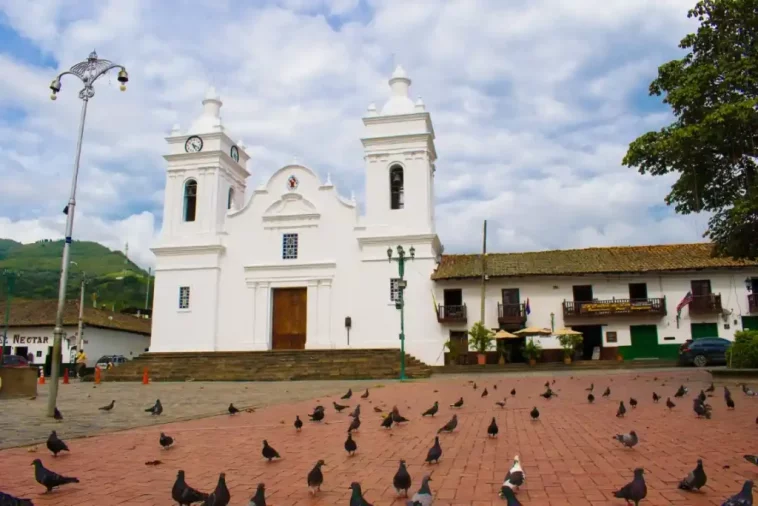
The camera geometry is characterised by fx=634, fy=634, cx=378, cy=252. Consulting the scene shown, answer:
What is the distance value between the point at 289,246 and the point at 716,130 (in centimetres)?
2197

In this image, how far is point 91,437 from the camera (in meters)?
8.64

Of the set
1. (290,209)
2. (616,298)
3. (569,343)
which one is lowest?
(569,343)

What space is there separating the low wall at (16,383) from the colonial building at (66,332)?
19953 mm

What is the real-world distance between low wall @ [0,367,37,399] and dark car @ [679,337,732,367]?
22578mm

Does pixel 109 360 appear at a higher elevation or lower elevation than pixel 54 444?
higher

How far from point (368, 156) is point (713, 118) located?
65.3 feet

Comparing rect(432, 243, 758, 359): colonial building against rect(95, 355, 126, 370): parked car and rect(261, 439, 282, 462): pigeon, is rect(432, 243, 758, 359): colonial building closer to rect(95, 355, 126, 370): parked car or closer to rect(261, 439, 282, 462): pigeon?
rect(95, 355, 126, 370): parked car

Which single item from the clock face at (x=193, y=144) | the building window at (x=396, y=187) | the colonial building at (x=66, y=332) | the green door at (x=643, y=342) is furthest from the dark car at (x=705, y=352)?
the colonial building at (x=66, y=332)

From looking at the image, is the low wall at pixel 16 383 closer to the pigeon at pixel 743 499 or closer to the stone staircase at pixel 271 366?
the stone staircase at pixel 271 366

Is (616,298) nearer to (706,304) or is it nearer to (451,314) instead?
(706,304)

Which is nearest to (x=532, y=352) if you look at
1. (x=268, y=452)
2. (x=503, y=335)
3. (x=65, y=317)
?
(x=503, y=335)

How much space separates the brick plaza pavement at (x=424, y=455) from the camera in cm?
517

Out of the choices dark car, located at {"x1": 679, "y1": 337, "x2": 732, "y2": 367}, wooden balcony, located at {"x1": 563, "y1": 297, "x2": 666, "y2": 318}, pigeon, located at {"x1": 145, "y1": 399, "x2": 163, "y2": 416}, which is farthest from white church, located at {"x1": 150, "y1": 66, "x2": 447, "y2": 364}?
pigeon, located at {"x1": 145, "y1": 399, "x2": 163, "y2": 416}

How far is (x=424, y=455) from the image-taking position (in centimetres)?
687
